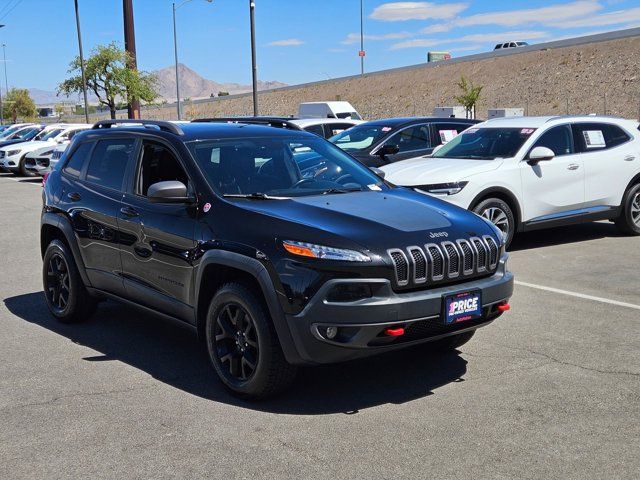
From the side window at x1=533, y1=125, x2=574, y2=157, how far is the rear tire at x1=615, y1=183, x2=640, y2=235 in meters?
1.18

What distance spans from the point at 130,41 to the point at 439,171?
3598 centimetres

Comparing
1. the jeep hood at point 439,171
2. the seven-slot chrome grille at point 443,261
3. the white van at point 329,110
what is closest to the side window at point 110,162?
the seven-slot chrome grille at point 443,261

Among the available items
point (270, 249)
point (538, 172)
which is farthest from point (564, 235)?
point (270, 249)

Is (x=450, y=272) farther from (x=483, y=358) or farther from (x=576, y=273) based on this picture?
(x=576, y=273)

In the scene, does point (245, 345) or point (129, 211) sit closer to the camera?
point (245, 345)

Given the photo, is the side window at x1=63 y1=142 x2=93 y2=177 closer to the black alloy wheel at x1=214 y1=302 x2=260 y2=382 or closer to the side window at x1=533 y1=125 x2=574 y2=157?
the black alloy wheel at x1=214 y1=302 x2=260 y2=382

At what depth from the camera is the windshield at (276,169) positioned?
5477mm

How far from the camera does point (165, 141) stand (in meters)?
5.79

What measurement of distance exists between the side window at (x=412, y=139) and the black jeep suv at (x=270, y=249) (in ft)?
23.3

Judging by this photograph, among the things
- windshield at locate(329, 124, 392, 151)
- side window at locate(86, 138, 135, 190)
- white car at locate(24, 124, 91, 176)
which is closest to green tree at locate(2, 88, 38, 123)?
white car at locate(24, 124, 91, 176)

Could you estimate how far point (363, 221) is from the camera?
486 centimetres

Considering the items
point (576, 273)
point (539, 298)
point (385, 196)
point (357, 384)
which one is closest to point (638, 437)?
point (357, 384)

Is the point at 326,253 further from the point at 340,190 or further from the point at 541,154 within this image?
the point at 541,154

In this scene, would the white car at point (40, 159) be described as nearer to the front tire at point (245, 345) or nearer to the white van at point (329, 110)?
the white van at point (329, 110)
